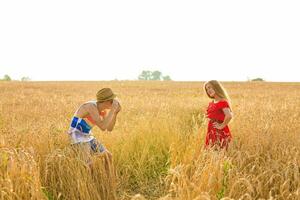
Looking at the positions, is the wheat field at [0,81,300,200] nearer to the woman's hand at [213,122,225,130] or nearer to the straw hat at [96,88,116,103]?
the woman's hand at [213,122,225,130]

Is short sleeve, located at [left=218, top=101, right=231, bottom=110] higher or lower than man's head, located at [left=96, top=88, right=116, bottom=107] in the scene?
lower

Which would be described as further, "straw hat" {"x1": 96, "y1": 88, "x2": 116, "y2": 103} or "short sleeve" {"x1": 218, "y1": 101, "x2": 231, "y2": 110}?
"short sleeve" {"x1": 218, "y1": 101, "x2": 231, "y2": 110}

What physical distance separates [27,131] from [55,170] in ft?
3.50

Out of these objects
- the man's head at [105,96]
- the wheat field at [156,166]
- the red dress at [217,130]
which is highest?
the man's head at [105,96]

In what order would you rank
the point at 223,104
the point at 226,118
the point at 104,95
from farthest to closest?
1. the point at 223,104
2. the point at 226,118
3. the point at 104,95

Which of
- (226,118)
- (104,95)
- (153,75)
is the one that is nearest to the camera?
(104,95)

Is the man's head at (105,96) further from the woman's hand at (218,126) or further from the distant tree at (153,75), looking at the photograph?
the distant tree at (153,75)

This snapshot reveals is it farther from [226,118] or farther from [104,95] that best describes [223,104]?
[104,95]

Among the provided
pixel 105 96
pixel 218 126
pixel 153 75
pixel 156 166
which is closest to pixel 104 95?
pixel 105 96

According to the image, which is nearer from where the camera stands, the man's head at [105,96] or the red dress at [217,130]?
the man's head at [105,96]

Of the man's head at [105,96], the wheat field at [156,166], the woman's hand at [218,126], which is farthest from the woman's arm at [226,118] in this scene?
the man's head at [105,96]

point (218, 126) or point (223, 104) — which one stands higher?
point (223, 104)

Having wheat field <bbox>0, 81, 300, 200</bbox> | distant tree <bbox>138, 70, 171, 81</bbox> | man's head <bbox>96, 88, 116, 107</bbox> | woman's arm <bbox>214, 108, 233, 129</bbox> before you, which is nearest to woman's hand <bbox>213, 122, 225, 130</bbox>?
woman's arm <bbox>214, 108, 233, 129</bbox>

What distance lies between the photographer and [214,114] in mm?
5020
